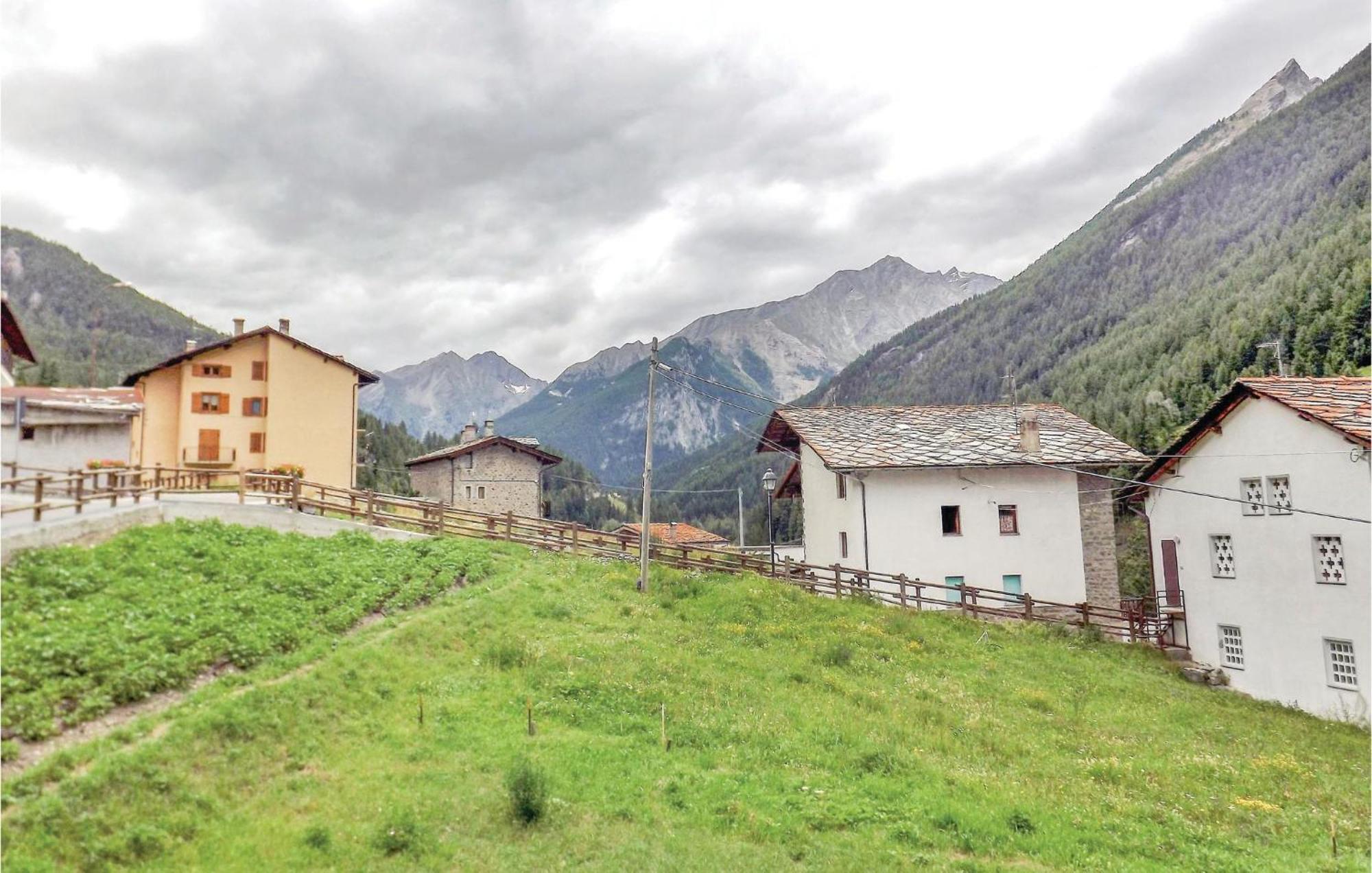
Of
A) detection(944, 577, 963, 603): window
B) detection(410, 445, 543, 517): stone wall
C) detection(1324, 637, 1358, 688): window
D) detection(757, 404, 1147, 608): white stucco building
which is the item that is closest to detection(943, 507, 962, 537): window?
detection(757, 404, 1147, 608): white stucco building

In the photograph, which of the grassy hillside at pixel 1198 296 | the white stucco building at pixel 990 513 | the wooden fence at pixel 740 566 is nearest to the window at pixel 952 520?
the white stucco building at pixel 990 513

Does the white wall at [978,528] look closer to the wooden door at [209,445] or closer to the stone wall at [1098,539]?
the stone wall at [1098,539]

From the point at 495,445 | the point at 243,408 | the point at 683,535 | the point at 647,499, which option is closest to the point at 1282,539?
the point at 647,499

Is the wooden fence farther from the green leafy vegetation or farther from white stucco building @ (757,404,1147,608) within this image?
the green leafy vegetation

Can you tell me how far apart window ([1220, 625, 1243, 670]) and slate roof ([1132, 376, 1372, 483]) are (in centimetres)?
626

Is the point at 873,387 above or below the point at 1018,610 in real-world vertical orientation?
above

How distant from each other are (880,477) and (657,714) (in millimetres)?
18828

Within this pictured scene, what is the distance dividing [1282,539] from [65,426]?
39246mm

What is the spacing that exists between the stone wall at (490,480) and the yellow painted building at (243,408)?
42.1 feet

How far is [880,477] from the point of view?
31.4 metres

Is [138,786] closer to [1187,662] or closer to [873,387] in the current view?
[1187,662]

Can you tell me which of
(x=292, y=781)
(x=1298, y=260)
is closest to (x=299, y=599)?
(x=292, y=781)

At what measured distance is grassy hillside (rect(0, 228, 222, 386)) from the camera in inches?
5915

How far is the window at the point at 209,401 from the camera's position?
3878 cm
